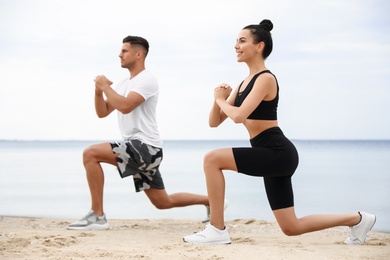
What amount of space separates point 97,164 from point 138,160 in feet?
1.13

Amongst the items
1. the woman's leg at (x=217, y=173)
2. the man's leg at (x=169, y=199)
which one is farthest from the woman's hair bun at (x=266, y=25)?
the man's leg at (x=169, y=199)

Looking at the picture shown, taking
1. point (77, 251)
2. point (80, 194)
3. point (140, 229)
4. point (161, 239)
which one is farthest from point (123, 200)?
point (77, 251)

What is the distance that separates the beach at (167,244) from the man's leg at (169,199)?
23 cm

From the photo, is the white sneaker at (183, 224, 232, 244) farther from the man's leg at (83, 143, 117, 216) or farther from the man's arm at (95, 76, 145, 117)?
the man's arm at (95, 76, 145, 117)

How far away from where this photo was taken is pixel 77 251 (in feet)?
13.2

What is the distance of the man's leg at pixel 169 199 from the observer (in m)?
5.36

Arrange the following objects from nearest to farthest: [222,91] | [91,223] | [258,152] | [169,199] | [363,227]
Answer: [258,152] < [222,91] < [363,227] < [91,223] < [169,199]

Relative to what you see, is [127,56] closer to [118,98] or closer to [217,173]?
[118,98]

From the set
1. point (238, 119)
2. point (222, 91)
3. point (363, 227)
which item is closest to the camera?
point (238, 119)

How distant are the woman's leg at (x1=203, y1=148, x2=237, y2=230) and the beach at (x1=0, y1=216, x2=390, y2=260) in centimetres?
25

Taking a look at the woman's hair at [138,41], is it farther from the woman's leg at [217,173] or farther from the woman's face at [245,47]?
the woman's leg at [217,173]

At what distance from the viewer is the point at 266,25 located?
4.27 metres

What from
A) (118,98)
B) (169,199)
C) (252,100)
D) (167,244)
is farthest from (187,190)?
(252,100)

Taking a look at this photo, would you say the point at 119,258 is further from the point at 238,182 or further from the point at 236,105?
the point at 238,182
